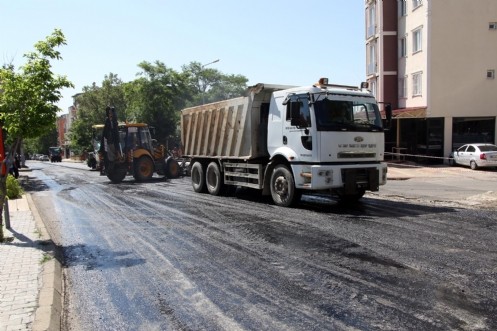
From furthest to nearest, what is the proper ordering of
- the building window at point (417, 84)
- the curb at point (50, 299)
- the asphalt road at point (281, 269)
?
the building window at point (417, 84) → the asphalt road at point (281, 269) → the curb at point (50, 299)

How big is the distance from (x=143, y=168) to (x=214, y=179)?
28.9 feet

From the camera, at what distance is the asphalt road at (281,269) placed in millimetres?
4742

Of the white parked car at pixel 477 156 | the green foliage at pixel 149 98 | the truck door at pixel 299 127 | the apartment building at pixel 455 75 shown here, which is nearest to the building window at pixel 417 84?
the apartment building at pixel 455 75

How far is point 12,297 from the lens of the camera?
17.1 ft

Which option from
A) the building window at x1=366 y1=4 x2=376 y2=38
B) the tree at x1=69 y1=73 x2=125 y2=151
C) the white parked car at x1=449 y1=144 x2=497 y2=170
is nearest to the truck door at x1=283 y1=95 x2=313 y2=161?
the white parked car at x1=449 y1=144 x2=497 y2=170

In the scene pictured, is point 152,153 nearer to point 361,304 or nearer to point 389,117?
point 389,117

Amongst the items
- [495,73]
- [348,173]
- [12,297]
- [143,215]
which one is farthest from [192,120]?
[495,73]

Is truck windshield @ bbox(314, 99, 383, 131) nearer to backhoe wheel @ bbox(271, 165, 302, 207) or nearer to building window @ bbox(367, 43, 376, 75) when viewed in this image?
backhoe wheel @ bbox(271, 165, 302, 207)

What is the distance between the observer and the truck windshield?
11430mm

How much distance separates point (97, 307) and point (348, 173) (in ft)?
25.4

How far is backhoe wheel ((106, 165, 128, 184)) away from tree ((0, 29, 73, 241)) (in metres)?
14.9

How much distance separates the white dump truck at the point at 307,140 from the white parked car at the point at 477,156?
52.6ft

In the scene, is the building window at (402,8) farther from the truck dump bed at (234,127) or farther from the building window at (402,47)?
the truck dump bed at (234,127)

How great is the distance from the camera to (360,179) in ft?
39.1
